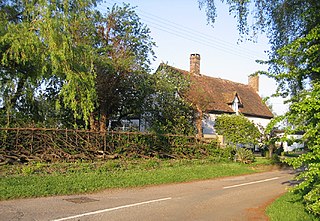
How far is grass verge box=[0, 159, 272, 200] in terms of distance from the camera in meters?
12.3

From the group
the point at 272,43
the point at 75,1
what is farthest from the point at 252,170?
the point at 75,1

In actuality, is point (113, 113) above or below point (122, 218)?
above

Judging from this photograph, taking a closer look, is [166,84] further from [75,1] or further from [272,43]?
[272,43]

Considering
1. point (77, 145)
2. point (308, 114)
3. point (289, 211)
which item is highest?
point (308, 114)

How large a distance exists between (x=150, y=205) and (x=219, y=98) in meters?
28.9

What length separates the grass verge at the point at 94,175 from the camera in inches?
485

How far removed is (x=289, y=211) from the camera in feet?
30.7

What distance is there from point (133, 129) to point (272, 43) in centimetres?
1271

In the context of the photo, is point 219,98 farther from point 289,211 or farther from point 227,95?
point 289,211

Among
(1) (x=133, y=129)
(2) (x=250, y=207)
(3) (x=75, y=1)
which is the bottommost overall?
(2) (x=250, y=207)

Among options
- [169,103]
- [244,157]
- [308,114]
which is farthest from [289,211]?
[169,103]

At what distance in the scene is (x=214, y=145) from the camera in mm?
26422

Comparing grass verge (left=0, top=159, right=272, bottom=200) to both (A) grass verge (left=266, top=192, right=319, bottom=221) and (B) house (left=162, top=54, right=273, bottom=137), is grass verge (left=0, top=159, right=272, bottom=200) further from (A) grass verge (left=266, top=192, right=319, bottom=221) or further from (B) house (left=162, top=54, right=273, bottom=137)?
(B) house (left=162, top=54, right=273, bottom=137)

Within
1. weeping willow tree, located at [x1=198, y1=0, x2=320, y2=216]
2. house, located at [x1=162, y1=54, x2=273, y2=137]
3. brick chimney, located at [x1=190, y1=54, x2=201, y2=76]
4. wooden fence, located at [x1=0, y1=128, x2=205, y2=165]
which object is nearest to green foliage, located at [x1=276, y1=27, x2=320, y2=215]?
weeping willow tree, located at [x1=198, y1=0, x2=320, y2=216]
